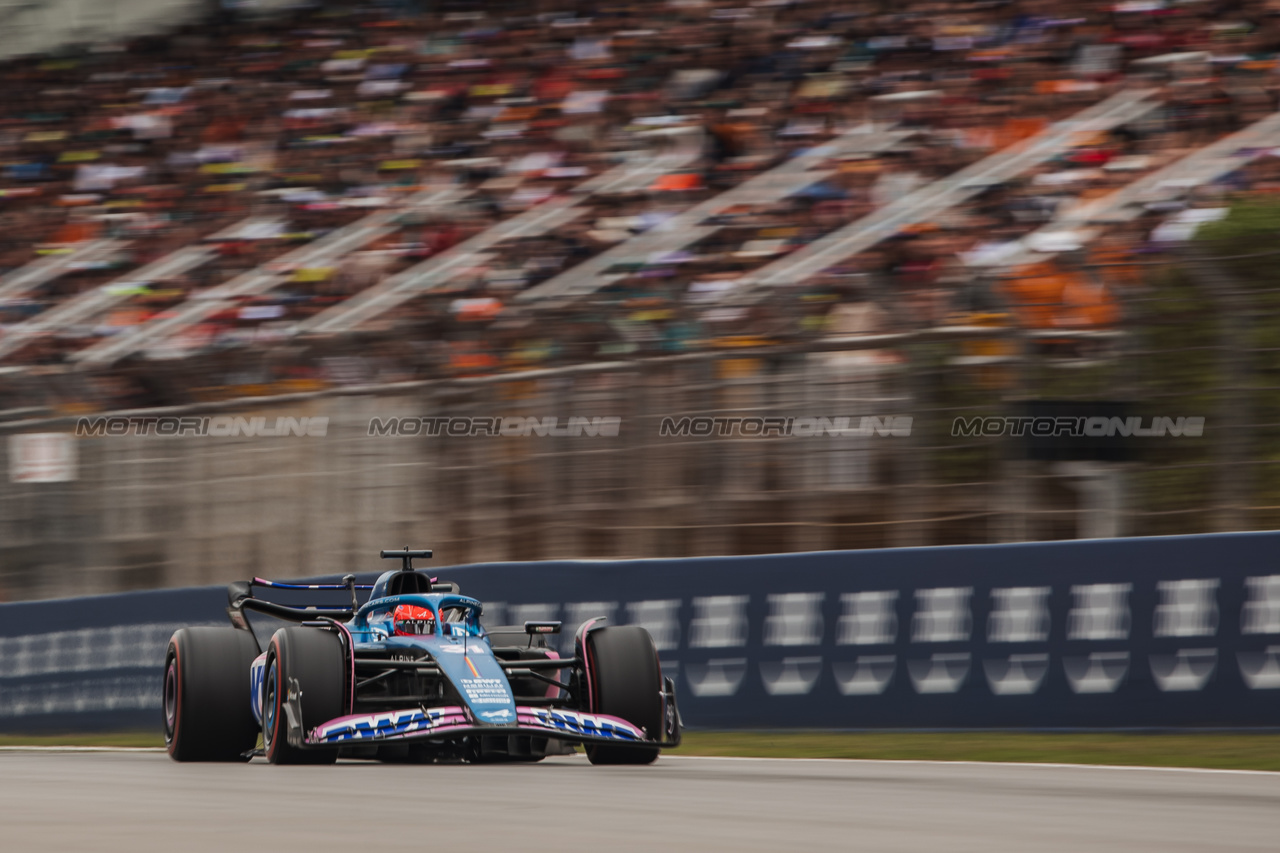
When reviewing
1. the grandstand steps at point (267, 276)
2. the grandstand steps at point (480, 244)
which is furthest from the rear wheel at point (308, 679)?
the grandstand steps at point (267, 276)

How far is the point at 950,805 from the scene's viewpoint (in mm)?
5750

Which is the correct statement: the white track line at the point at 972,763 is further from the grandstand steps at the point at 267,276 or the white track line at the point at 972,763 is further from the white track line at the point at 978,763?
the grandstand steps at the point at 267,276

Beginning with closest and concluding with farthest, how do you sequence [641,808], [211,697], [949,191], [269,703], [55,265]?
[641,808]
[269,703]
[211,697]
[949,191]
[55,265]

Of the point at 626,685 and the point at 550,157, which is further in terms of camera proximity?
the point at 550,157

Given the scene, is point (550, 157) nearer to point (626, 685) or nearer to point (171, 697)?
point (171, 697)

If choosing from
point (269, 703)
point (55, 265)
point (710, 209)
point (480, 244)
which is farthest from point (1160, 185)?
point (55, 265)

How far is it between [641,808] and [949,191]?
9926 millimetres

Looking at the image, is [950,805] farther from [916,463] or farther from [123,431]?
[123,431]

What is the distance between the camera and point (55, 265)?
63.2 ft

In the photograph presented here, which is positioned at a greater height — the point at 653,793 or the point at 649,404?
the point at 649,404

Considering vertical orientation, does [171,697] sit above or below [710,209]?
below

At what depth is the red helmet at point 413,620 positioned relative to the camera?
8703mm

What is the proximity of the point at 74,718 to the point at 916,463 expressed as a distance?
21.5 feet

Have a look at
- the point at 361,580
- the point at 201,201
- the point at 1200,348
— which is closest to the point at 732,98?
the point at 201,201
